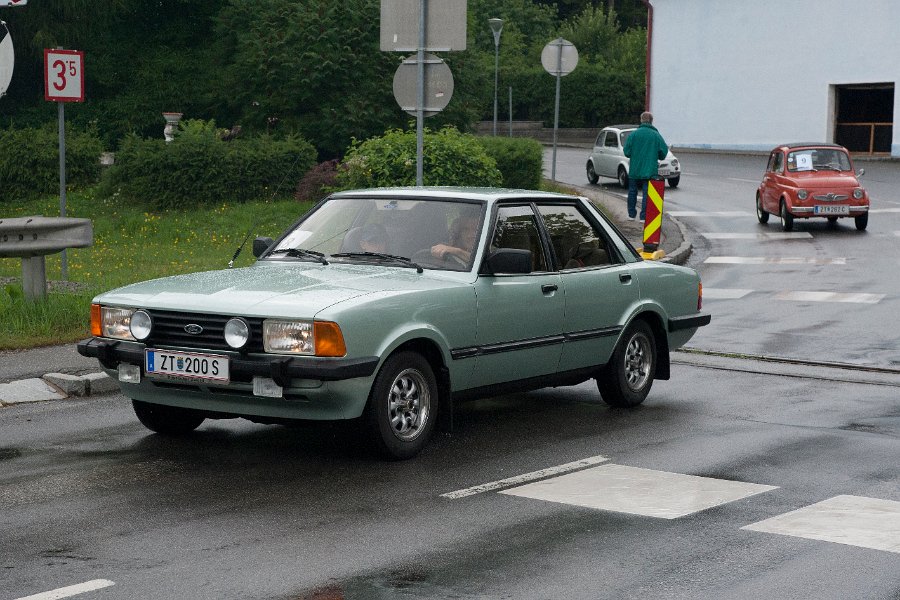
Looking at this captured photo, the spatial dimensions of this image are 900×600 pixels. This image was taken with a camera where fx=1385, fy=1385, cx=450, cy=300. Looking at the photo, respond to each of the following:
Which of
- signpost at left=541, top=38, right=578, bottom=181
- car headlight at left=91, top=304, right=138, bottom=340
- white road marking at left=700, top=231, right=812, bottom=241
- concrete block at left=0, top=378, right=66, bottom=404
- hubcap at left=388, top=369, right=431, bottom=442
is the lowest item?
white road marking at left=700, top=231, right=812, bottom=241

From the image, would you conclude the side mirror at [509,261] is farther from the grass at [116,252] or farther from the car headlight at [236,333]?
the grass at [116,252]

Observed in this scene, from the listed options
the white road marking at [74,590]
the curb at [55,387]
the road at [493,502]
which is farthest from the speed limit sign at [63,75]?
the white road marking at [74,590]

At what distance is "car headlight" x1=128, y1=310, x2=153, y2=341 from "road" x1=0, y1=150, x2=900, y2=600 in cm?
73

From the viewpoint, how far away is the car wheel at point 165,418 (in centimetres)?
834

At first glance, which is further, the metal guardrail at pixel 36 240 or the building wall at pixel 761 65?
the building wall at pixel 761 65

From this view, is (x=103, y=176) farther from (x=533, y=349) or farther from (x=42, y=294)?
(x=533, y=349)

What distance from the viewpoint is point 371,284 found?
26.0ft

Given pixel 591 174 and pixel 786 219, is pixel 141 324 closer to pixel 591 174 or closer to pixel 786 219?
pixel 786 219

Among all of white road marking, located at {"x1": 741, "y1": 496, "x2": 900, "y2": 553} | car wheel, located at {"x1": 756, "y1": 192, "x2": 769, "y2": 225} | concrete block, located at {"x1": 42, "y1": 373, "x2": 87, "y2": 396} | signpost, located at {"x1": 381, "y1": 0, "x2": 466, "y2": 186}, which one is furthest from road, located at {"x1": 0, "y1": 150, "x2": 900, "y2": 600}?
car wheel, located at {"x1": 756, "y1": 192, "x2": 769, "y2": 225}

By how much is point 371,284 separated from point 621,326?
239 cm

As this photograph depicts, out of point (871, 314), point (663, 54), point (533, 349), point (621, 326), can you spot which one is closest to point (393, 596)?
point (533, 349)

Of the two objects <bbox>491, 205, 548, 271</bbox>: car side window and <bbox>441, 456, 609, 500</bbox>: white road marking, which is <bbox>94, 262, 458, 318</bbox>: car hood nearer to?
<bbox>491, 205, 548, 271</bbox>: car side window

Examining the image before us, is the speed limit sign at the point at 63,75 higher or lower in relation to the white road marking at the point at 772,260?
higher

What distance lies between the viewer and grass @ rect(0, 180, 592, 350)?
476 inches
